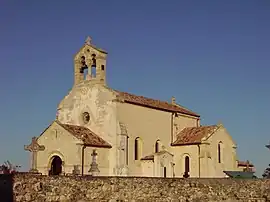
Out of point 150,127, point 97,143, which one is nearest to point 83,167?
point 97,143

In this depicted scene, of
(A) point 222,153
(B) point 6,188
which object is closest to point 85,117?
(A) point 222,153

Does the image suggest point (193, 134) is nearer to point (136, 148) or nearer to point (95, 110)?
point (136, 148)

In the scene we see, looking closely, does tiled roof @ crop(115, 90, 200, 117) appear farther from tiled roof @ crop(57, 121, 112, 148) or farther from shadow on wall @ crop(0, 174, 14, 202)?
shadow on wall @ crop(0, 174, 14, 202)

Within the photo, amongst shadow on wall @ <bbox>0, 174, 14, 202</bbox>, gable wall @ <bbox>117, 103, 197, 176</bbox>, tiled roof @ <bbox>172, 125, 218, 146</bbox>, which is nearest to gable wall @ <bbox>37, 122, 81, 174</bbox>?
gable wall @ <bbox>117, 103, 197, 176</bbox>

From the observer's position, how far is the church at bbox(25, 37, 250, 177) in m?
34.2

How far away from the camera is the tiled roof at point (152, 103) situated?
37.5 meters

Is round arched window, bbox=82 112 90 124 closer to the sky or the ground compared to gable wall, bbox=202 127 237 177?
closer to the sky

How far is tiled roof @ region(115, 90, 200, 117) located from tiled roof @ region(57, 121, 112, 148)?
13.0 feet

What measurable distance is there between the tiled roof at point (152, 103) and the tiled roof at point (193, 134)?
7.63 ft

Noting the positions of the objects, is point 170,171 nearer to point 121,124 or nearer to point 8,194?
point 121,124

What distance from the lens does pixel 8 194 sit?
1642 centimetres

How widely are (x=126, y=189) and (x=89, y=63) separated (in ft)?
67.5

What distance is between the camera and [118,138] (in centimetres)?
3512

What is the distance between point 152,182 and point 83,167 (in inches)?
554
